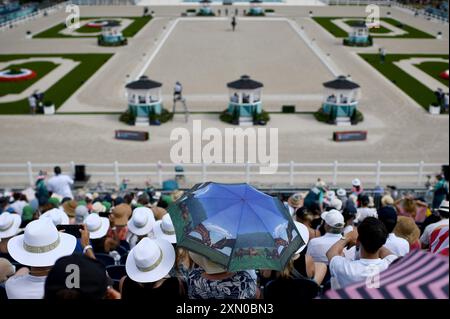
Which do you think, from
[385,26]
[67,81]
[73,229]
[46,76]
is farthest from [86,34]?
[73,229]

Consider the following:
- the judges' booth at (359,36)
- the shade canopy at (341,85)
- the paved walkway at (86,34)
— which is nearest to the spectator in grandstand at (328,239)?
the shade canopy at (341,85)

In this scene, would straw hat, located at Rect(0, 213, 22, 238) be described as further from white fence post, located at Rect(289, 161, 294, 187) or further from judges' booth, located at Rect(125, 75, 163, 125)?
judges' booth, located at Rect(125, 75, 163, 125)

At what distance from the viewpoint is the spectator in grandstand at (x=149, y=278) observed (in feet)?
14.6

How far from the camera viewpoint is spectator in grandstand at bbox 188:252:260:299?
4.64 m

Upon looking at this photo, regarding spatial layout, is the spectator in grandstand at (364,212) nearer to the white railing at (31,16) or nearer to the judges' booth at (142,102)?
the judges' booth at (142,102)

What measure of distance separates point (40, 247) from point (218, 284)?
71.5 inches

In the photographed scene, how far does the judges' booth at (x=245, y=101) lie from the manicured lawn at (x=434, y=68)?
595 inches

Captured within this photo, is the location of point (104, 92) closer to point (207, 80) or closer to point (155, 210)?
point (207, 80)

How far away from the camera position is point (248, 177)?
55.9 feet

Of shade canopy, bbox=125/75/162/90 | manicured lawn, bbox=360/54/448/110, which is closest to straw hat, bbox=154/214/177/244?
shade canopy, bbox=125/75/162/90

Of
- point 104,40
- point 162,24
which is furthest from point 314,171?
point 162,24

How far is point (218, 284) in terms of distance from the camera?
184 inches

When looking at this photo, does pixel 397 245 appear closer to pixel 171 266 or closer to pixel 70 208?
pixel 171 266

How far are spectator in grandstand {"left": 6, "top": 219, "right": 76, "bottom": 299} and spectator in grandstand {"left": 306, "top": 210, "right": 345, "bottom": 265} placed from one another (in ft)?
10.4
